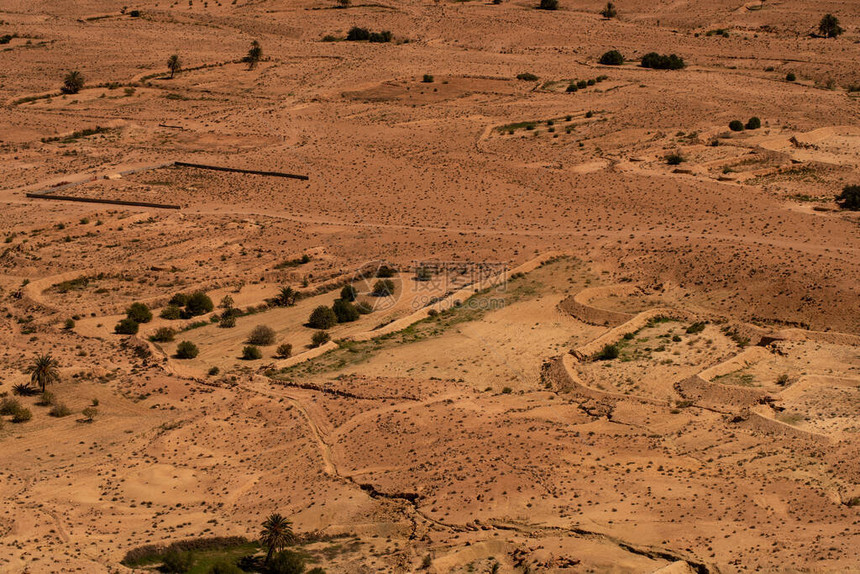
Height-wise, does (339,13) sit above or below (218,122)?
above

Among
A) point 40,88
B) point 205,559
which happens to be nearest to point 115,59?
point 40,88

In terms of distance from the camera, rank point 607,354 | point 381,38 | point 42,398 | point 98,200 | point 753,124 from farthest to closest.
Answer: point 381,38
point 753,124
point 98,200
point 607,354
point 42,398

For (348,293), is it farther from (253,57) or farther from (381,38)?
(381,38)

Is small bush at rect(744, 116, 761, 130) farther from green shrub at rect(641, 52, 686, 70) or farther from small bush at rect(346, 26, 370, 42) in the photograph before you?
small bush at rect(346, 26, 370, 42)

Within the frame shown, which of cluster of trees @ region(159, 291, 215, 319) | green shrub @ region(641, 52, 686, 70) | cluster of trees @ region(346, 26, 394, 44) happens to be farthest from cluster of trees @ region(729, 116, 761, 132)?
cluster of trees @ region(159, 291, 215, 319)

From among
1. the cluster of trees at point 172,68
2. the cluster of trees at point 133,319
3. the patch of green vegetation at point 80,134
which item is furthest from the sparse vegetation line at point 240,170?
Answer: the cluster of trees at point 172,68

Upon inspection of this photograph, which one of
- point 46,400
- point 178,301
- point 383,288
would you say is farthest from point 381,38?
point 46,400

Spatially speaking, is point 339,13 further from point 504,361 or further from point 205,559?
point 205,559
